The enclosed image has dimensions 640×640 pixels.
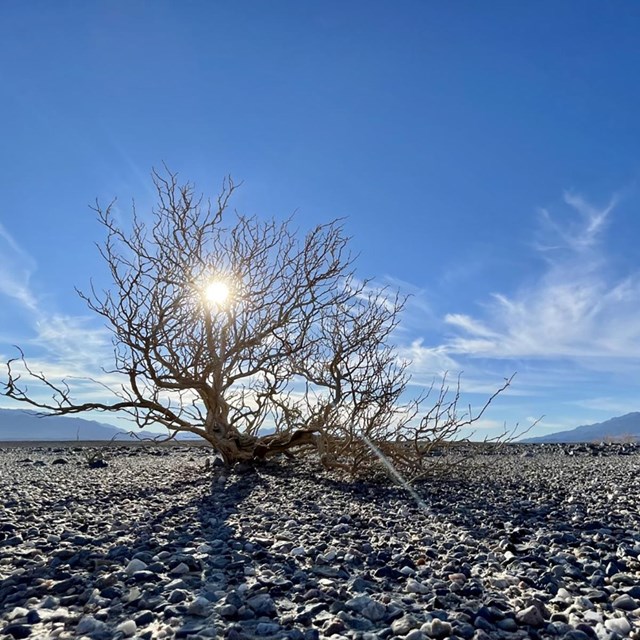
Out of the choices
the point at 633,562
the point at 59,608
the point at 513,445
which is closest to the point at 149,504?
the point at 59,608

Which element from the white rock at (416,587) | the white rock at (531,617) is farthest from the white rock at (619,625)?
the white rock at (416,587)

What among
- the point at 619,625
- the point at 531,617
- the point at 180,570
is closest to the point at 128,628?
the point at 180,570

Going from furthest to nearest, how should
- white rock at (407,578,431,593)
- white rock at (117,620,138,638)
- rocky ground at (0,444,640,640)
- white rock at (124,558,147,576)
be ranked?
1. white rock at (124,558,147,576)
2. white rock at (407,578,431,593)
3. rocky ground at (0,444,640,640)
4. white rock at (117,620,138,638)

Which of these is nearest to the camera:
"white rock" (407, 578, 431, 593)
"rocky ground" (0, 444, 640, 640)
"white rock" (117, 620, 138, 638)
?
"white rock" (117, 620, 138, 638)

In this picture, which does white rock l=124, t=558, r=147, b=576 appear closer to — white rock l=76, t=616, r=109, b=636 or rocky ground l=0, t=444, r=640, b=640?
rocky ground l=0, t=444, r=640, b=640

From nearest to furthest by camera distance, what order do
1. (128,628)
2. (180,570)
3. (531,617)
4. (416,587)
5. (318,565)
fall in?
(128,628), (531,617), (416,587), (180,570), (318,565)

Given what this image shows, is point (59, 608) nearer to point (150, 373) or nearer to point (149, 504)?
point (149, 504)

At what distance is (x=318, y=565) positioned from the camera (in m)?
4.50

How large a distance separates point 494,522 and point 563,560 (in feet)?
5.59

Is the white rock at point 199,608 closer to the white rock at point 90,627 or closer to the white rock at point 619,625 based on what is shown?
the white rock at point 90,627

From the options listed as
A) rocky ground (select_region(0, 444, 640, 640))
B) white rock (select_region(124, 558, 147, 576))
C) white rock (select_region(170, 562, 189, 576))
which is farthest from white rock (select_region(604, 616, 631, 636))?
white rock (select_region(124, 558, 147, 576))

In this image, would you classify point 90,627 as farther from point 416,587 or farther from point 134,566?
point 416,587

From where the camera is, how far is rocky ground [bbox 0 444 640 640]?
333cm

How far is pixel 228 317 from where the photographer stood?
432 inches
